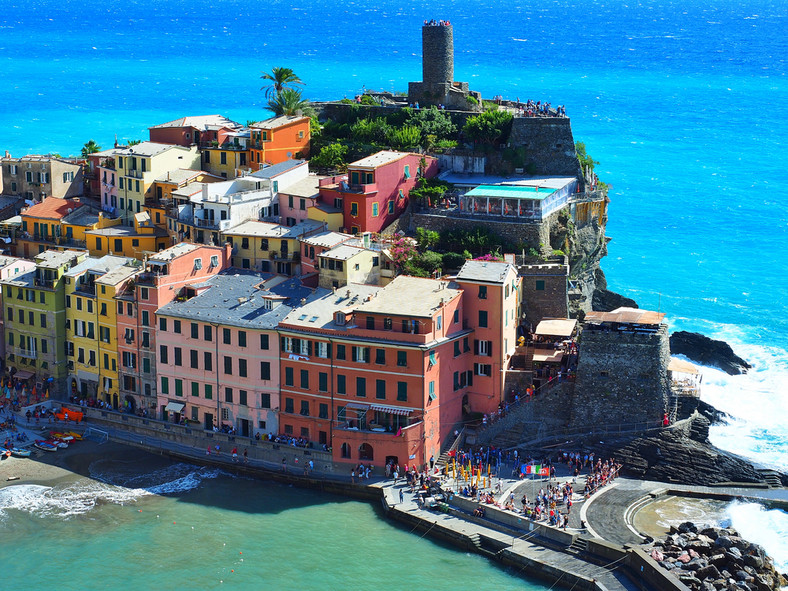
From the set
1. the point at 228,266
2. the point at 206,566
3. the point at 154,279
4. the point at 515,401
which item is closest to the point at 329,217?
the point at 228,266

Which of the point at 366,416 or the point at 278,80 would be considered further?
the point at 278,80

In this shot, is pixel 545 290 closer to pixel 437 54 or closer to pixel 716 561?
pixel 716 561

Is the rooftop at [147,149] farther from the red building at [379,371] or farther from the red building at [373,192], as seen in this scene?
the red building at [379,371]

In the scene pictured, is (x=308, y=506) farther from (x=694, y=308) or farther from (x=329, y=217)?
(x=694, y=308)

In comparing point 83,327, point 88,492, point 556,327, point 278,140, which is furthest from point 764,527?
point 278,140

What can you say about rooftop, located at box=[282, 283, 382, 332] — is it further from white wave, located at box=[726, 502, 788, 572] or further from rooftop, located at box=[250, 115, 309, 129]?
white wave, located at box=[726, 502, 788, 572]
